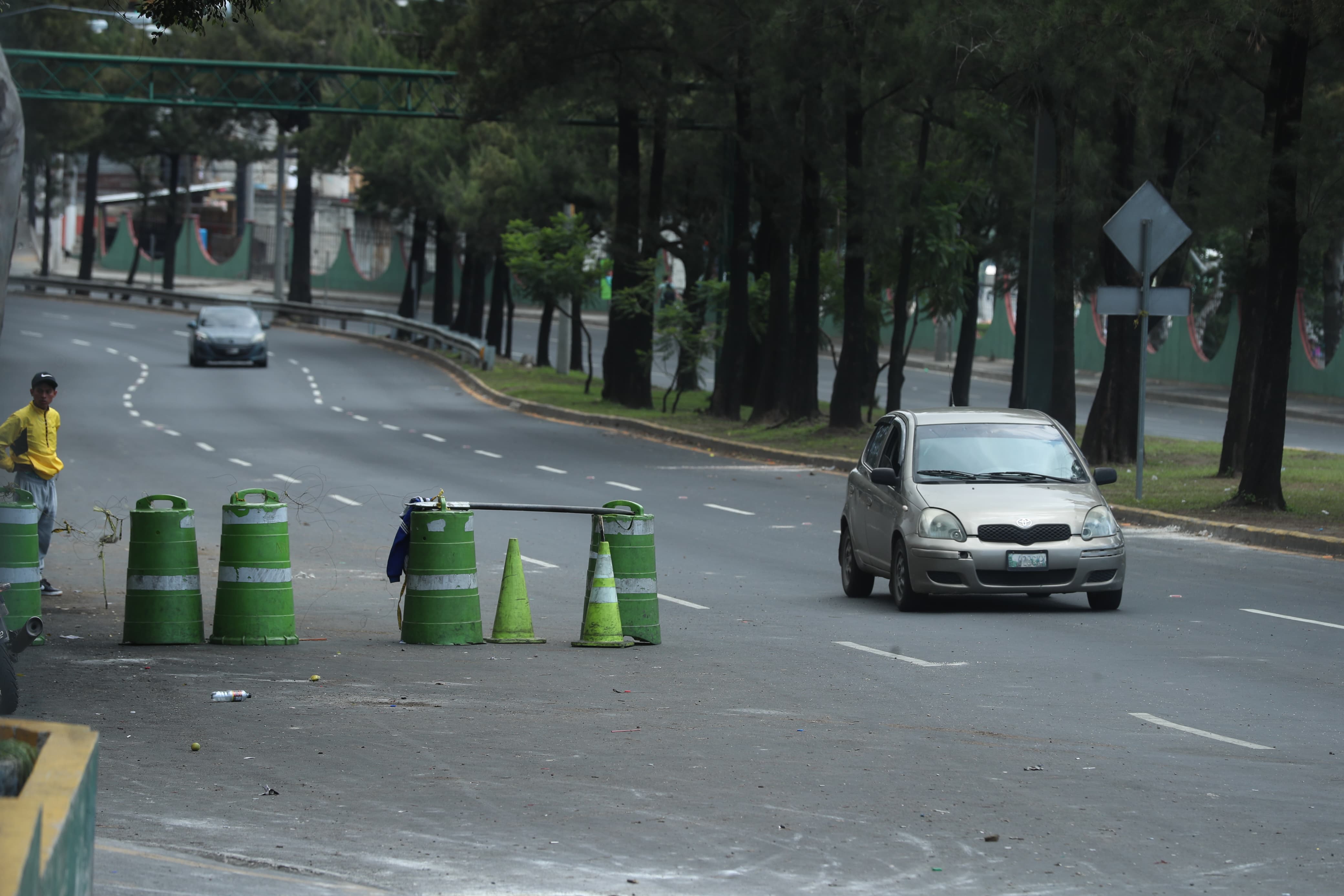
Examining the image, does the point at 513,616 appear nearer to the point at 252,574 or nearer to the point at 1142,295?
the point at 252,574

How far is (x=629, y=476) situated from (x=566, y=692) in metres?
16.2

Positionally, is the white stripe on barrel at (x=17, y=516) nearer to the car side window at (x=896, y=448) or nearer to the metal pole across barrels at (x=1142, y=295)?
the car side window at (x=896, y=448)

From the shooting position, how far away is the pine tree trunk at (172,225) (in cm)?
8000

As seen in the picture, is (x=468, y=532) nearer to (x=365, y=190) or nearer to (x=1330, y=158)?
(x=1330, y=158)

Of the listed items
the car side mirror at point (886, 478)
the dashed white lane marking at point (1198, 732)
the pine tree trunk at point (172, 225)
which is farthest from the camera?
the pine tree trunk at point (172, 225)

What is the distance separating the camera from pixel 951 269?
36500 mm

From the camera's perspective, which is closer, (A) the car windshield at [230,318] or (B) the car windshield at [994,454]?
(B) the car windshield at [994,454]

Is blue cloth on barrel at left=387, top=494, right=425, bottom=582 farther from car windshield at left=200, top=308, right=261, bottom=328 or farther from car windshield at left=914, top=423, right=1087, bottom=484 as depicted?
car windshield at left=200, top=308, right=261, bottom=328

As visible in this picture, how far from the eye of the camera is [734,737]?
9.08 meters

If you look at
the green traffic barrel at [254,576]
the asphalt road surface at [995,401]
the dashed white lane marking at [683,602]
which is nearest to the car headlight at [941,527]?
the dashed white lane marking at [683,602]

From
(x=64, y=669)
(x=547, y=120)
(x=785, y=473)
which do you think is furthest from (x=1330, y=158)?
(x=547, y=120)

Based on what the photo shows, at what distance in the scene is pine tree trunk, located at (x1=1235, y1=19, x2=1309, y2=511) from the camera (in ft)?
66.9

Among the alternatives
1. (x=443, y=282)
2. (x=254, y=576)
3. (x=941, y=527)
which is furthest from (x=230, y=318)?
(x=254, y=576)

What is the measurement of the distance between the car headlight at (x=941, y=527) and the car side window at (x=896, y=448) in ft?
3.24
